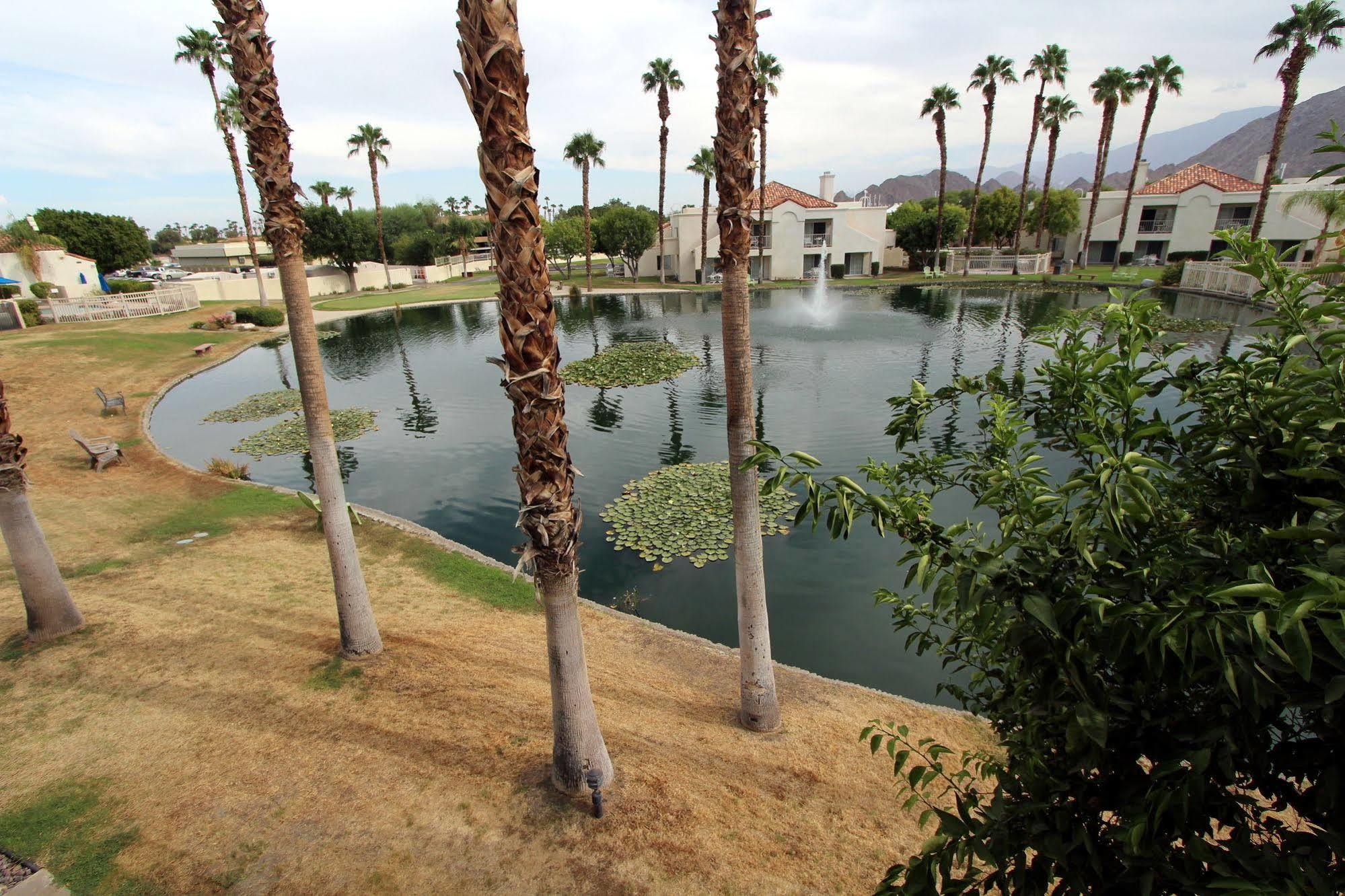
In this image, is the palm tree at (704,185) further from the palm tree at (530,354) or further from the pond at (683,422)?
the palm tree at (530,354)

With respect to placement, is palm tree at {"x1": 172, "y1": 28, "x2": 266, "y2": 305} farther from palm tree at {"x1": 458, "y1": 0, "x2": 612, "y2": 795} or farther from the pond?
palm tree at {"x1": 458, "y1": 0, "x2": 612, "y2": 795}

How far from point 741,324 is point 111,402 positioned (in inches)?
1040

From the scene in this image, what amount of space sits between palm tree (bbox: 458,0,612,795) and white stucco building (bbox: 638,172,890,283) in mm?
56324

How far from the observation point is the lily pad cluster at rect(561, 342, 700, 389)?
27500 millimetres

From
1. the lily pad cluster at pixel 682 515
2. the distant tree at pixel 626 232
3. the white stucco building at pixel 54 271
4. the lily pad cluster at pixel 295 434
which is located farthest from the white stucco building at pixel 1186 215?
the white stucco building at pixel 54 271

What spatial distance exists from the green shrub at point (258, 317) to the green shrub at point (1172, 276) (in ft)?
200

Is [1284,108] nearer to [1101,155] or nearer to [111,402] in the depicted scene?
[1101,155]

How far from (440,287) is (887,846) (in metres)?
72.2

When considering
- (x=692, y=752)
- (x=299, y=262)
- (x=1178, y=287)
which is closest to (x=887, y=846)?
(x=692, y=752)

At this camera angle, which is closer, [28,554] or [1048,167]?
[28,554]

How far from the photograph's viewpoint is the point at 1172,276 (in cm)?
4412

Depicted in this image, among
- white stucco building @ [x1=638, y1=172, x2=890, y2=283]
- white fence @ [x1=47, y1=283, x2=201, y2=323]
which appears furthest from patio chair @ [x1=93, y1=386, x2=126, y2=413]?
white stucco building @ [x1=638, y1=172, x2=890, y2=283]

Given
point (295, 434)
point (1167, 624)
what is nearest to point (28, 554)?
point (1167, 624)

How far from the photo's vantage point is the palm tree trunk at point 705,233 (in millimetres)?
53938
